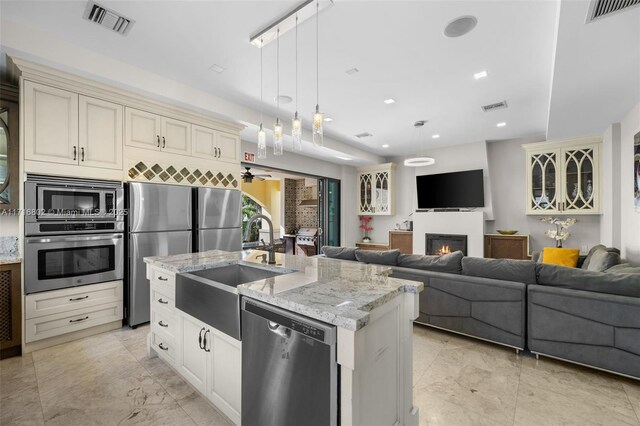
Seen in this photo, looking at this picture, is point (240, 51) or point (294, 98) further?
point (294, 98)

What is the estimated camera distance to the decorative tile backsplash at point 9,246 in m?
2.88

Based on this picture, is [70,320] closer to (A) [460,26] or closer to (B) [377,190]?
(A) [460,26]

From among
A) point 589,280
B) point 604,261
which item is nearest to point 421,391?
point 589,280

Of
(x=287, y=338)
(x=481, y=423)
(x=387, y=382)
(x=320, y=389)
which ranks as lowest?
(x=481, y=423)

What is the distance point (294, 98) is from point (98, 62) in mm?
2102

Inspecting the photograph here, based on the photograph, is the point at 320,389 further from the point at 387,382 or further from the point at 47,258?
the point at 47,258

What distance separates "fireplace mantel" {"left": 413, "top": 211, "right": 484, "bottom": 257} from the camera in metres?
5.73

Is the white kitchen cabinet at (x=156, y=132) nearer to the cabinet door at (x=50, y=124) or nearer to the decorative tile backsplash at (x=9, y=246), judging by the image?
the cabinet door at (x=50, y=124)

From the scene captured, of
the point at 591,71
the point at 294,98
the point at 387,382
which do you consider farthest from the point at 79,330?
the point at 591,71

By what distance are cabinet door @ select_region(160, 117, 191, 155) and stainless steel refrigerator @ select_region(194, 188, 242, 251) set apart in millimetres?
570

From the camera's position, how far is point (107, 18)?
228 centimetres

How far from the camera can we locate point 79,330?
2.92m

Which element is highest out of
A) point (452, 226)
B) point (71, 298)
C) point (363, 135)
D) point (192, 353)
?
point (363, 135)

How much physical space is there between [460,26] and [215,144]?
319 cm
